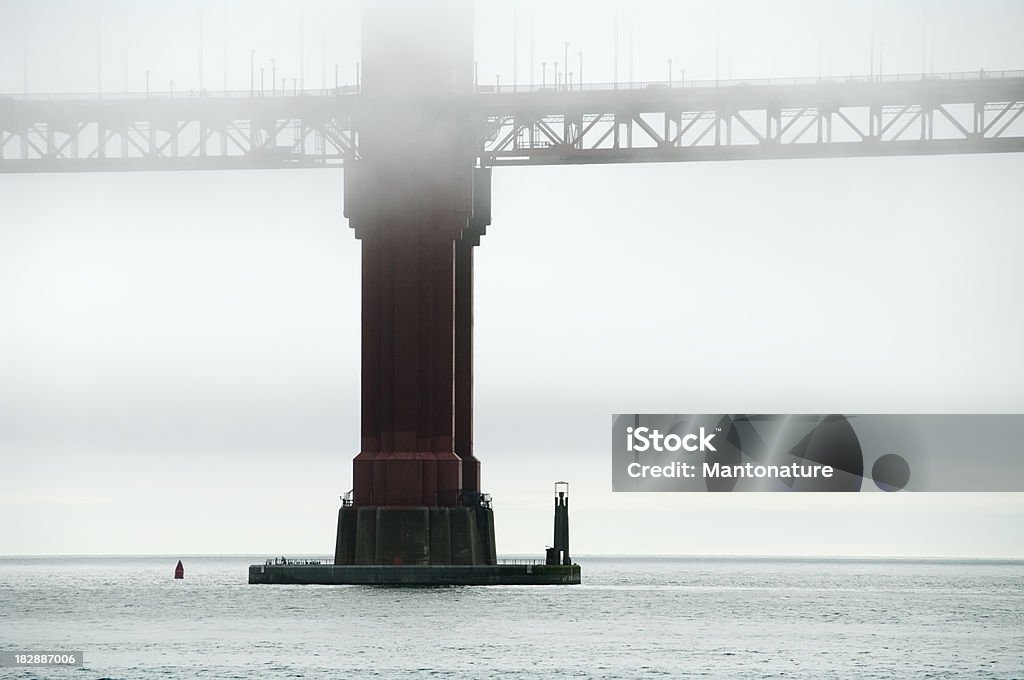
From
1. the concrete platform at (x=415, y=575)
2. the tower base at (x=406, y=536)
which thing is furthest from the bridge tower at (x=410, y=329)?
the concrete platform at (x=415, y=575)

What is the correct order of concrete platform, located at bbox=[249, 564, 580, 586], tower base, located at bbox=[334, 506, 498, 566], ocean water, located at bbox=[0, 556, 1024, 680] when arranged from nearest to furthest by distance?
ocean water, located at bbox=[0, 556, 1024, 680] → concrete platform, located at bbox=[249, 564, 580, 586] → tower base, located at bbox=[334, 506, 498, 566]

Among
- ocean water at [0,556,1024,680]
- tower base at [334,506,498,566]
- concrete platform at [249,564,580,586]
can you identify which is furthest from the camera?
tower base at [334,506,498,566]

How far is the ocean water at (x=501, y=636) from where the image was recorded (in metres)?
62.2

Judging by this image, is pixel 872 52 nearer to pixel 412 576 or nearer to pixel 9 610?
pixel 412 576

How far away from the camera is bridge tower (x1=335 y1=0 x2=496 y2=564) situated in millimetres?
91688

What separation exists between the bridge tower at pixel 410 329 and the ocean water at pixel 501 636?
10.2 ft

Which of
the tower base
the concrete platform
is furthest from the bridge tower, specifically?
the concrete platform

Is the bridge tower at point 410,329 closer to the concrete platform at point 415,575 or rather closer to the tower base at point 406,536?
the tower base at point 406,536

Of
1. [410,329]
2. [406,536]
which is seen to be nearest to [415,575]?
[406,536]

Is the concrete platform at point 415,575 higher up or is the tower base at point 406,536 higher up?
the tower base at point 406,536

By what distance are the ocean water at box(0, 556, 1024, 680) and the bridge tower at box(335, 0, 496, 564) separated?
3119 millimetres

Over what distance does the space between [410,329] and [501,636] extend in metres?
22.1

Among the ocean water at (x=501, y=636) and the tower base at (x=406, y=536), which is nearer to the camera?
the ocean water at (x=501, y=636)

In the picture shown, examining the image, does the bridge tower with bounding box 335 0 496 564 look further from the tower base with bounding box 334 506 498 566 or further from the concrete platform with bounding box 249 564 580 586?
the concrete platform with bounding box 249 564 580 586
